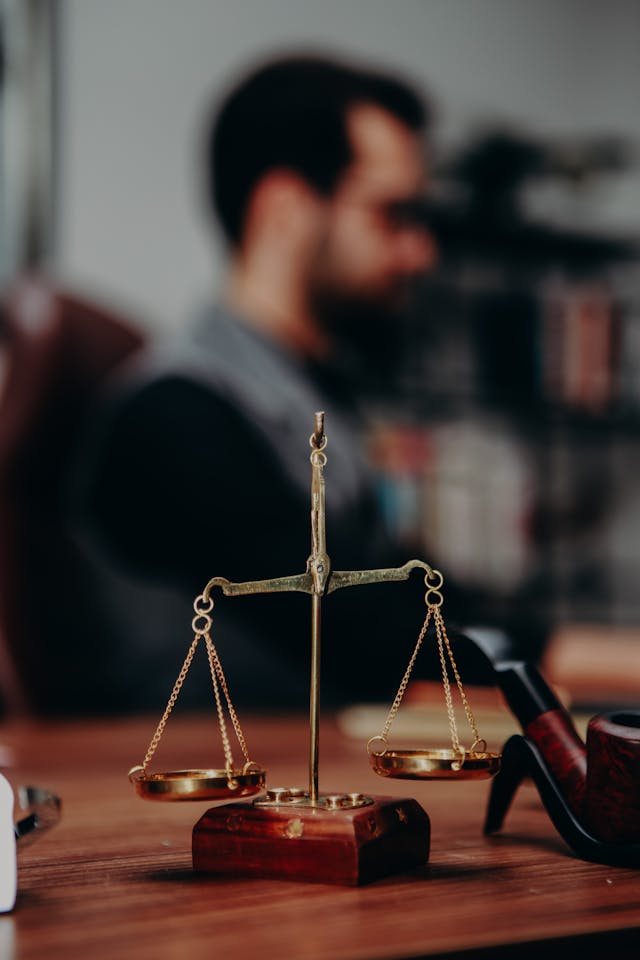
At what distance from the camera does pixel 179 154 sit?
2857 millimetres

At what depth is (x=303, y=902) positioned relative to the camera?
1.67ft

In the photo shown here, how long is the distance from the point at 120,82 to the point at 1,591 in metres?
1.50

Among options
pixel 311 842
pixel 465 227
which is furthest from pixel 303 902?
pixel 465 227

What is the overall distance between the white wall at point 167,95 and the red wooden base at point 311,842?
224 centimetres

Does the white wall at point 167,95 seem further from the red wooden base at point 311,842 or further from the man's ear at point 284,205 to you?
the red wooden base at point 311,842

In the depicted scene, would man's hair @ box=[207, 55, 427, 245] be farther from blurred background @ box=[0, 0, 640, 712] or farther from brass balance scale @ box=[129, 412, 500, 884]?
brass balance scale @ box=[129, 412, 500, 884]

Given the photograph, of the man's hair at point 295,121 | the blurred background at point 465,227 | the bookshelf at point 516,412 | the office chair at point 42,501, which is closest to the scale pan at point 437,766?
the office chair at point 42,501

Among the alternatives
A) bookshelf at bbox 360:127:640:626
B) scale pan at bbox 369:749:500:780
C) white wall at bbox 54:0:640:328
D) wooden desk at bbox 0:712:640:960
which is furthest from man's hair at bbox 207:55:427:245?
scale pan at bbox 369:749:500:780

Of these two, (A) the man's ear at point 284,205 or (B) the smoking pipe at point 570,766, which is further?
(A) the man's ear at point 284,205

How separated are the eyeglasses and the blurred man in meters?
0.97

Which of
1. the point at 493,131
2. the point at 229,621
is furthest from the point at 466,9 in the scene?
the point at 229,621

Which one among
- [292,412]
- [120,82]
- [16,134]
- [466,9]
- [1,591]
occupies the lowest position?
[1,591]

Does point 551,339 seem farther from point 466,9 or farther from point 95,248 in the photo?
point 95,248

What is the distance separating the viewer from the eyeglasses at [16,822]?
1.63 ft
